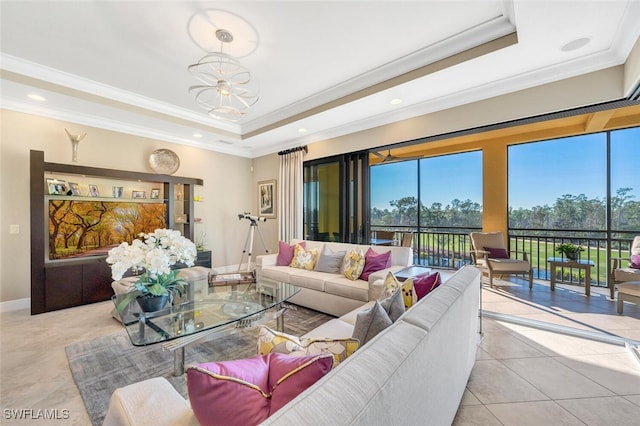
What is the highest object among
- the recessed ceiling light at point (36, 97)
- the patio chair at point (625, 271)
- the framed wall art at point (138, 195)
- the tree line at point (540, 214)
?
the recessed ceiling light at point (36, 97)

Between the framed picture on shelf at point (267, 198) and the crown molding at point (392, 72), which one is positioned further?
the framed picture on shelf at point (267, 198)

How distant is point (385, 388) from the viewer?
68 centimetres

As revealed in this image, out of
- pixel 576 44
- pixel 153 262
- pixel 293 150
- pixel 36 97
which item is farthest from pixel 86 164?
pixel 576 44

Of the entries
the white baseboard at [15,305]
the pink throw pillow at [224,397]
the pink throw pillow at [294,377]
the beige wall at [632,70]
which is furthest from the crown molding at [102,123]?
the beige wall at [632,70]

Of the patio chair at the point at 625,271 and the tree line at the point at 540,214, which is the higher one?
the tree line at the point at 540,214

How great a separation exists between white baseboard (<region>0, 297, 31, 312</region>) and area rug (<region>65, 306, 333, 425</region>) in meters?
1.86

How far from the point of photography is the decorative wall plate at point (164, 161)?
14.7ft

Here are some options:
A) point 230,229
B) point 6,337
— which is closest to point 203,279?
point 6,337

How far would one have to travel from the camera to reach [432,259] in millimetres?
6020

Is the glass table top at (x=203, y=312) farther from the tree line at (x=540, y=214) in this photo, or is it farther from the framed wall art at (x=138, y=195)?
the tree line at (x=540, y=214)

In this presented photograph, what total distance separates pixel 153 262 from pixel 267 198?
3838 mm

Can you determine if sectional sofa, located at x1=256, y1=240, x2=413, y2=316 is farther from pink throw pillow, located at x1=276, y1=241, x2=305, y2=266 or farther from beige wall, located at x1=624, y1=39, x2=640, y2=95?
beige wall, located at x1=624, y1=39, x2=640, y2=95

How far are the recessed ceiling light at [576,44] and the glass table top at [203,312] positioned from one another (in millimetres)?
3290

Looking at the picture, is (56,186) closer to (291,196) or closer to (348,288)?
(291,196)
